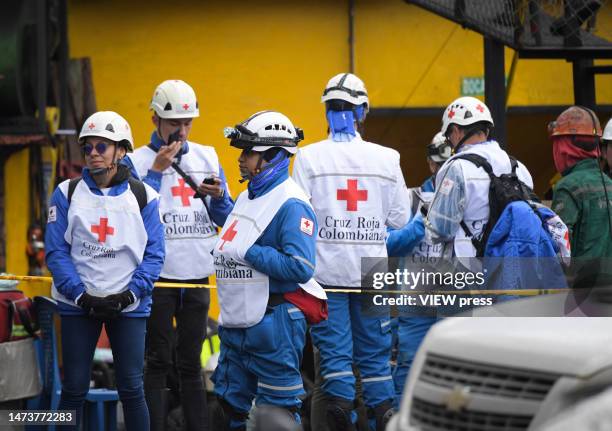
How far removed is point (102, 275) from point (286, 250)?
130 centimetres

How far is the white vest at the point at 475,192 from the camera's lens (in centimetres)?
853

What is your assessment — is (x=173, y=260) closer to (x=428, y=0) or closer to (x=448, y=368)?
(x=428, y=0)

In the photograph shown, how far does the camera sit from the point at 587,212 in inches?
353

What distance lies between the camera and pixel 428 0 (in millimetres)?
11164

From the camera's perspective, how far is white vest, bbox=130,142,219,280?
8.97 m

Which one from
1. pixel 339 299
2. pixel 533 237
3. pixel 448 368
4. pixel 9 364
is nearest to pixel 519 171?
pixel 533 237

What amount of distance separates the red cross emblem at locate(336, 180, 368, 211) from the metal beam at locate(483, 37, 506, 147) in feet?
7.68

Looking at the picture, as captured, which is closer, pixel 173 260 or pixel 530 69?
pixel 173 260

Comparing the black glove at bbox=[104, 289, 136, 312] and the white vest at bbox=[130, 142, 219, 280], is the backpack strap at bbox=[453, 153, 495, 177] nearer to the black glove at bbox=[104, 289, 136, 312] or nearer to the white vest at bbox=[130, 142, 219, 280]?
the white vest at bbox=[130, 142, 219, 280]

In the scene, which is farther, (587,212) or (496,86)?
(496,86)

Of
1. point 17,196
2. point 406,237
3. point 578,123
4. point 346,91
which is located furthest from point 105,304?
point 17,196

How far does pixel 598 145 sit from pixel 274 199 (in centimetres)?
284
